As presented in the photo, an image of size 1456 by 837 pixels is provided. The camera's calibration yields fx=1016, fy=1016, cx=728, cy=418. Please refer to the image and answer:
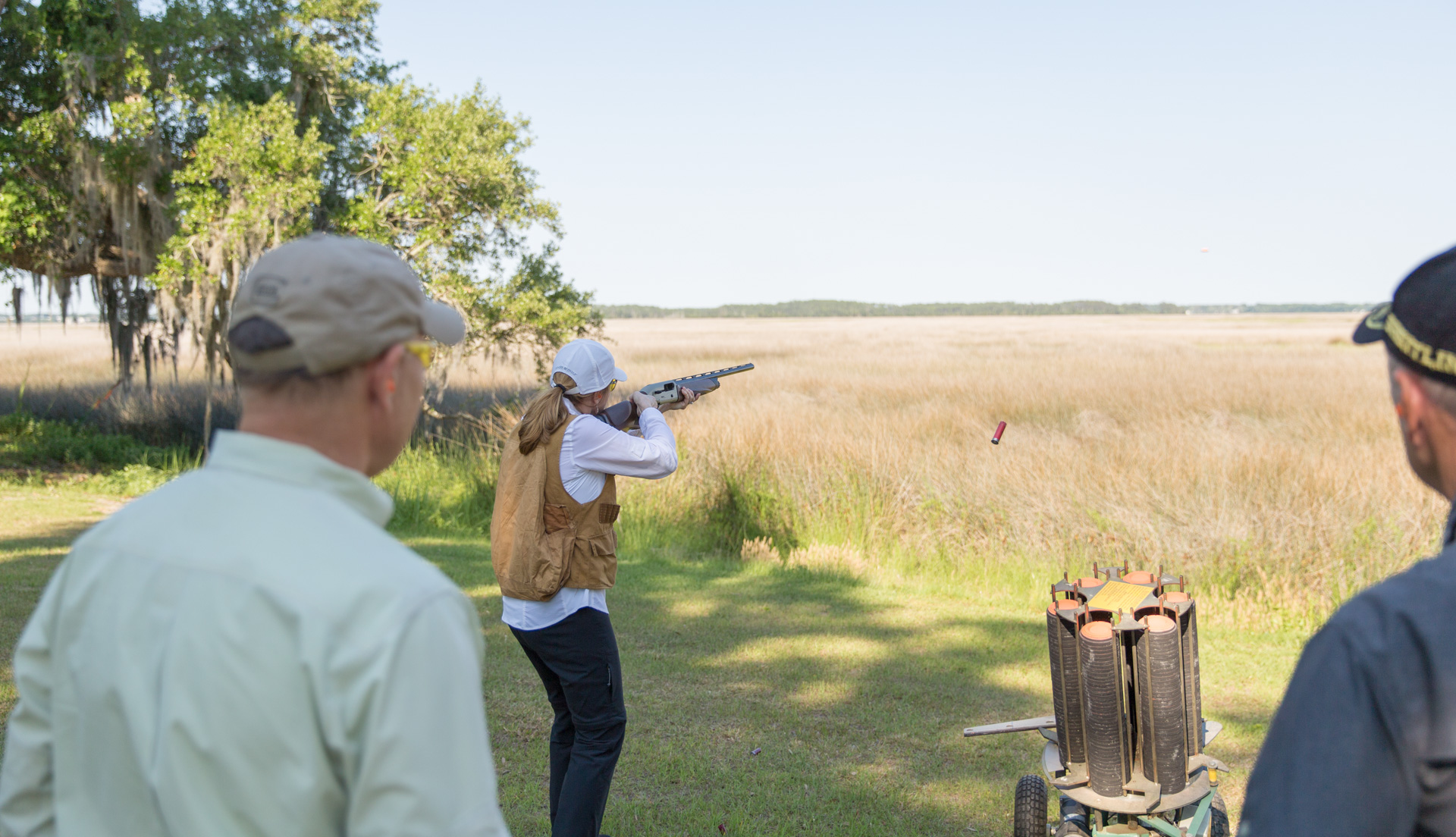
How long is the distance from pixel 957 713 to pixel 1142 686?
2571 mm

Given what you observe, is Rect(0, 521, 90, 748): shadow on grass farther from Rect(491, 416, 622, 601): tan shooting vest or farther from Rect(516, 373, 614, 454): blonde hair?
Rect(516, 373, 614, 454): blonde hair

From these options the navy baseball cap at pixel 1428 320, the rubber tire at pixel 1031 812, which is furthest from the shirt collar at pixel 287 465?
the rubber tire at pixel 1031 812

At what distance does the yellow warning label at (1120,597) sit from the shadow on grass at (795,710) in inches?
57.6

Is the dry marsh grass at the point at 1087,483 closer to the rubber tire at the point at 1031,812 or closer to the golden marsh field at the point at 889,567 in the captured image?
the golden marsh field at the point at 889,567

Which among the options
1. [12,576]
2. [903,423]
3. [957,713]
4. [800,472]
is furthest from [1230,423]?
[12,576]

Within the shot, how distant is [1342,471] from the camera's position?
1003cm

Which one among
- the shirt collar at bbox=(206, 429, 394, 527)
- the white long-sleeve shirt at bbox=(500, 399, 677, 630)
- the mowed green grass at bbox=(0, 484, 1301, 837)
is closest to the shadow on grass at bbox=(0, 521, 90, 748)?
the mowed green grass at bbox=(0, 484, 1301, 837)

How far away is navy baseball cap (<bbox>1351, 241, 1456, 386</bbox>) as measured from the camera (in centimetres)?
133

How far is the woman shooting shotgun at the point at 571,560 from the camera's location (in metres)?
3.69

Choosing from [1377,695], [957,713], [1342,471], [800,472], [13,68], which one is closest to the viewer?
[1377,695]

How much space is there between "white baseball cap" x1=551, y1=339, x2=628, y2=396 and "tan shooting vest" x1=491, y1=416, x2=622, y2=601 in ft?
0.47

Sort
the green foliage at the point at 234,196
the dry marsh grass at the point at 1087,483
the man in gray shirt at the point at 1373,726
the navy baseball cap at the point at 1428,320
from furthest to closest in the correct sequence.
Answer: the green foliage at the point at 234,196
the dry marsh grass at the point at 1087,483
the navy baseball cap at the point at 1428,320
the man in gray shirt at the point at 1373,726

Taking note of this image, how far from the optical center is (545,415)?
3826 mm

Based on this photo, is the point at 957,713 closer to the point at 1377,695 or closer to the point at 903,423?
the point at 1377,695
